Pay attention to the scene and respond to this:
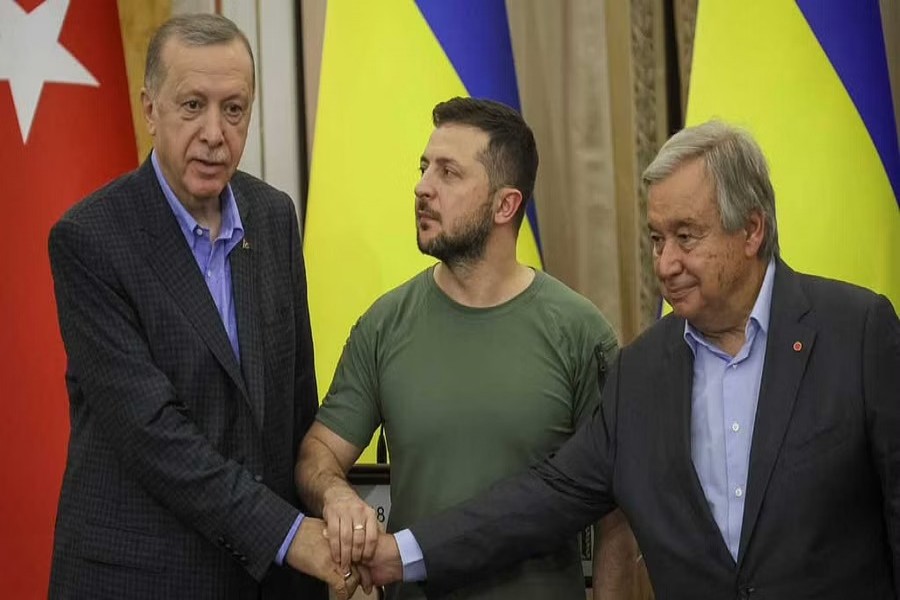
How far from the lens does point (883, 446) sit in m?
2.32

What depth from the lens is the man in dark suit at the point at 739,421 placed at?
2357mm

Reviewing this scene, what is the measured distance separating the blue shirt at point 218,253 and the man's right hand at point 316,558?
0.02 metres

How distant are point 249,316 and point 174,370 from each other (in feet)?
0.57

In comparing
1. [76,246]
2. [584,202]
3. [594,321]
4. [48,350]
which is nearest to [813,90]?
[584,202]

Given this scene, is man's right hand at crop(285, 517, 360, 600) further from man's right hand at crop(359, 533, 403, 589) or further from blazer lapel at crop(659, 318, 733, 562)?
blazer lapel at crop(659, 318, 733, 562)

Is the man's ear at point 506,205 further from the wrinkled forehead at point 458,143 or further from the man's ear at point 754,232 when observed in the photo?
the man's ear at point 754,232

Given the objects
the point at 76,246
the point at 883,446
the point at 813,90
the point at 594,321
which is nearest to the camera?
the point at 883,446

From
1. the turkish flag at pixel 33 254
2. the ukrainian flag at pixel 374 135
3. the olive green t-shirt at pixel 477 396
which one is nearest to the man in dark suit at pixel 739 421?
the olive green t-shirt at pixel 477 396

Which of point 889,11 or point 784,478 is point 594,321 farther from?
point 889,11

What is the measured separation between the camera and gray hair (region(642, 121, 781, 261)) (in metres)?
2.45

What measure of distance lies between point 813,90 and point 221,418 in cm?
157

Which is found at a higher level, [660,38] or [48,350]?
[660,38]

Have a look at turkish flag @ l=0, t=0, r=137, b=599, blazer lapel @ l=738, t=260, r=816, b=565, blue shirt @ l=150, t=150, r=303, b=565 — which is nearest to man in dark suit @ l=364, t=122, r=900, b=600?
blazer lapel @ l=738, t=260, r=816, b=565

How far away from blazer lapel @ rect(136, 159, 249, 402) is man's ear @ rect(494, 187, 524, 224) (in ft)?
2.01
